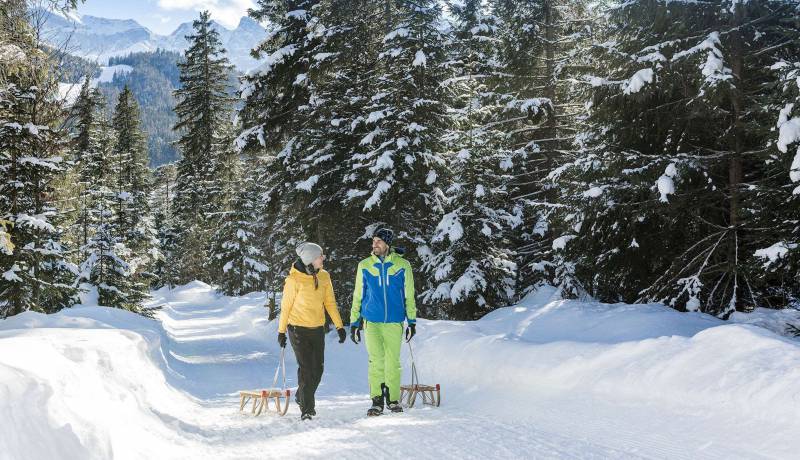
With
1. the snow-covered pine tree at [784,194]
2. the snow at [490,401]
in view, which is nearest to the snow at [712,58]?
the snow-covered pine tree at [784,194]

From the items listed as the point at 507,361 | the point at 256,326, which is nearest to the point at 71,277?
the point at 256,326

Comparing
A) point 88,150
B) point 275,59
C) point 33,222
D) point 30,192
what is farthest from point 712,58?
point 88,150

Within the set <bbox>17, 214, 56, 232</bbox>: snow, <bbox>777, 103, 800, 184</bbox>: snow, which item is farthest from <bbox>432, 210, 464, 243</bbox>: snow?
<bbox>17, 214, 56, 232</bbox>: snow

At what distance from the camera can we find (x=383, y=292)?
7555 millimetres

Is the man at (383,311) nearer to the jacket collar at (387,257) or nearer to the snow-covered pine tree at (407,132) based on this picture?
the jacket collar at (387,257)

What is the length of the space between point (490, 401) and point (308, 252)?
3.32 meters

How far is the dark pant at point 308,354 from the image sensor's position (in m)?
7.54

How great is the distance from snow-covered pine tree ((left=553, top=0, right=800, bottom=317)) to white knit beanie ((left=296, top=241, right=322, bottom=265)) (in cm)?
577

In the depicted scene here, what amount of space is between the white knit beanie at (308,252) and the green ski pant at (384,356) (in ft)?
3.70

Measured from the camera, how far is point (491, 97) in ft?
65.1

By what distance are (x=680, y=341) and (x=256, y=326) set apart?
20614 millimetres

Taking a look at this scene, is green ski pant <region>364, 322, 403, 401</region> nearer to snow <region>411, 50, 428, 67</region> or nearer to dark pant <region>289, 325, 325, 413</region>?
dark pant <region>289, 325, 325, 413</region>

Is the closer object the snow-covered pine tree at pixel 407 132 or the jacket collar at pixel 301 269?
the jacket collar at pixel 301 269

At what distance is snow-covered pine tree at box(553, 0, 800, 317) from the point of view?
9.98 m
